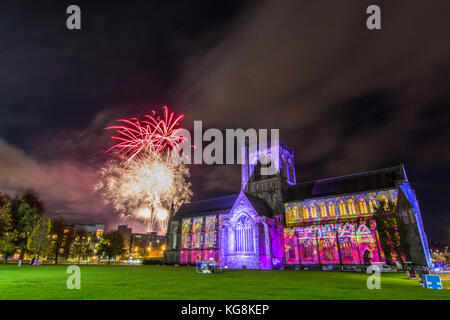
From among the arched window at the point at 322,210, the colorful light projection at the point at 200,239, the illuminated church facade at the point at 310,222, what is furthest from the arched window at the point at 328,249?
the colorful light projection at the point at 200,239

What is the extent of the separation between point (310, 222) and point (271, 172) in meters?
14.8

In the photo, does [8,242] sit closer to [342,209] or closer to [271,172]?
[271,172]

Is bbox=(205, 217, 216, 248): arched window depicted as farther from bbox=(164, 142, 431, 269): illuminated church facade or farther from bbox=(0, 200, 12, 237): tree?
bbox=(0, 200, 12, 237): tree

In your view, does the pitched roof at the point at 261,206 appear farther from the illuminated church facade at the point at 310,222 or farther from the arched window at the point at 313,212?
the arched window at the point at 313,212

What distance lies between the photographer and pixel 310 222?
50406mm

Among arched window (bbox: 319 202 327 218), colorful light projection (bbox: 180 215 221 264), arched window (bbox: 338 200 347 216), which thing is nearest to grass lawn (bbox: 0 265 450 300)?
arched window (bbox: 338 200 347 216)

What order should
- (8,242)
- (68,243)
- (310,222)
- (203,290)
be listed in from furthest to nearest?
(68,243)
(310,222)
(8,242)
(203,290)

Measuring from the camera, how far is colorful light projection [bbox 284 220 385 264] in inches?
1655

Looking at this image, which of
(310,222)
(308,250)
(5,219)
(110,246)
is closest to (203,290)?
(308,250)

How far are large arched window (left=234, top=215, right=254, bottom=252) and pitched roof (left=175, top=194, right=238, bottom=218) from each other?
14265mm

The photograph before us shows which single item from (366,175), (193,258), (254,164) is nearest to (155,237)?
(193,258)

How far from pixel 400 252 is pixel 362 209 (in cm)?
1394
